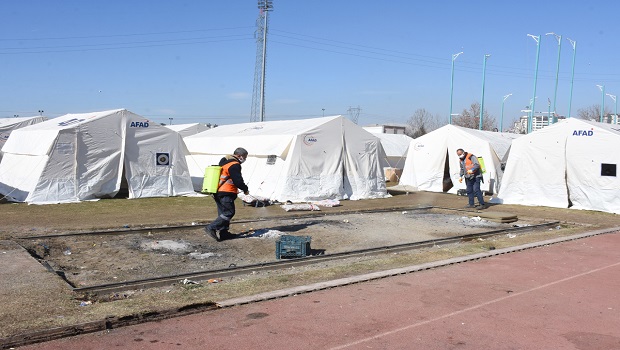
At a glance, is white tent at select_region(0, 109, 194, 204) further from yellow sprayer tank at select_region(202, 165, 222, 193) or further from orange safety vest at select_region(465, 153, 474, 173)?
orange safety vest at select_region(465, 153, 474, 173)

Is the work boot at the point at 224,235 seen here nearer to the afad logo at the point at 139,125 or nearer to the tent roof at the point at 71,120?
the tent roof at the point at 71,120

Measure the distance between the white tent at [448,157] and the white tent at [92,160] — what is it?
10.7 meters

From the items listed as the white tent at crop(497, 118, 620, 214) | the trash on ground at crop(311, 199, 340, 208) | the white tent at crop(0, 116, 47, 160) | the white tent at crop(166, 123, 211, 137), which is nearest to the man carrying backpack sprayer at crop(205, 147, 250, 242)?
the trash on ground at crop(311, 199, 340, 208)

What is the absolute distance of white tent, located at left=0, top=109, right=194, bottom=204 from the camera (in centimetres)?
1730

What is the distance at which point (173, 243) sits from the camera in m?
10.3

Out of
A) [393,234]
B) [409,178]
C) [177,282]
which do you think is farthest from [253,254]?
[409,178]

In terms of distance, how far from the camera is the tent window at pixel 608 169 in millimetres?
17203

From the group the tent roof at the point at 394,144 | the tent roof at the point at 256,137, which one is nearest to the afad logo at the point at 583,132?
the tent roof at the point at 256,137

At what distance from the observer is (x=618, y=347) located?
16.8 ft

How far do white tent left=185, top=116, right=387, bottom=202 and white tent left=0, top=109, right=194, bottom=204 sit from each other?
2777 mm

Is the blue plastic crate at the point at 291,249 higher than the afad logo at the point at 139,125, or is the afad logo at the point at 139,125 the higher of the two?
the afad logo at the point at 139,125

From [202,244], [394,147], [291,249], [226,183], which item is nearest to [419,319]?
[291,249]

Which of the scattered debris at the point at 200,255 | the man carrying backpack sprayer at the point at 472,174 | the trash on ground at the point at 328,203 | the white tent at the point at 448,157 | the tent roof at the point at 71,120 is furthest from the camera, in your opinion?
the white tent at the point at 448,157

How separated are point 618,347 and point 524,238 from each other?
262 inches
